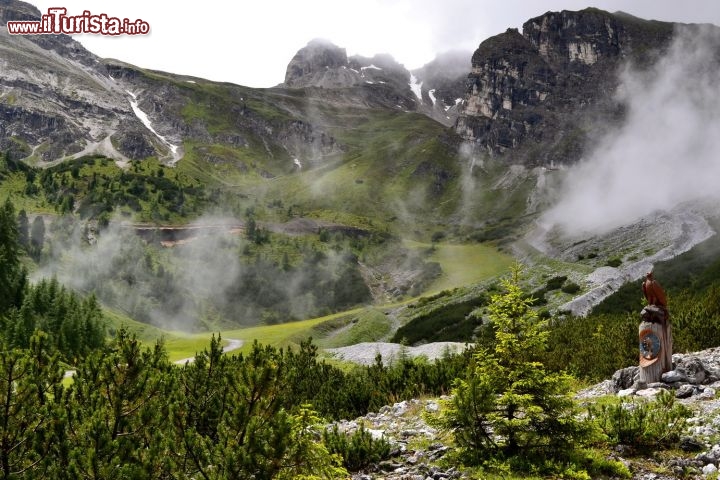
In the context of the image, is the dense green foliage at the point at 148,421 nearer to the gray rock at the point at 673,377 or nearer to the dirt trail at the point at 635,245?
the gray rock at the point at 673,377

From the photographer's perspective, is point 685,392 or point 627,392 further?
point 627,392

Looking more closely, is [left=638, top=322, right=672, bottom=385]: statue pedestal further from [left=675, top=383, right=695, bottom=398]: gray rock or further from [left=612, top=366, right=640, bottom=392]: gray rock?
[left=675, top=383, right=695, bottom=398]: gray rock

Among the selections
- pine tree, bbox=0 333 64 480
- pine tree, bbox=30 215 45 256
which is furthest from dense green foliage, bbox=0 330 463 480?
pine tree, bbox=30 215 45 256

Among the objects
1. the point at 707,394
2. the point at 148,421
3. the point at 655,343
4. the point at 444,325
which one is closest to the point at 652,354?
the point at 655,343

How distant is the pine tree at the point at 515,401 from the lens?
1227 cm

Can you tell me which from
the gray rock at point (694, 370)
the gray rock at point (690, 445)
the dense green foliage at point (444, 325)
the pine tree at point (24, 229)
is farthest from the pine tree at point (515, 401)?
the pine tree at point (24, 229)

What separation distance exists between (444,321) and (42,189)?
144895 millimetres

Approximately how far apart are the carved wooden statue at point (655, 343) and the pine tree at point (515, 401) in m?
8.16

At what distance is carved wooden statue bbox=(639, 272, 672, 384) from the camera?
19094 mm

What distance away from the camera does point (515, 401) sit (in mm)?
11992

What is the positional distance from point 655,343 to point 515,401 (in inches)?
405

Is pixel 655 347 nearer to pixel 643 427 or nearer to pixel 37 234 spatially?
pixel 643 427

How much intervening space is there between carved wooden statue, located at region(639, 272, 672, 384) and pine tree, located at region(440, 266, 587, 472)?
26.8 feet

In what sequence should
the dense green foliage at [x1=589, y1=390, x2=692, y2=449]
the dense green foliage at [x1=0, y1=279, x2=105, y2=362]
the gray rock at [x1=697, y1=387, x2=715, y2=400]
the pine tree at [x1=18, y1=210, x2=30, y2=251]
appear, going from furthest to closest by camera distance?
the pine tree at [x1=18, y1=210, x2=30, y2=251] < the dense green foliage at [x1=0, y1=279, x2=105, y2=362] < the gray rock at [x1=697, y1=387, x2=715, y2=400] < the dense green foliage at [x1=589, y1=390, x2=692, y2=449]
